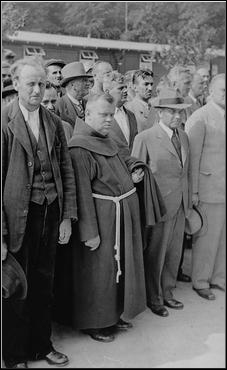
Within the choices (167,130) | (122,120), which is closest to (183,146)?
(167,130)

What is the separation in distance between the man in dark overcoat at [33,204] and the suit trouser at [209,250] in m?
1.31

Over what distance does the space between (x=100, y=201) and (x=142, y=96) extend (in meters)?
2.19

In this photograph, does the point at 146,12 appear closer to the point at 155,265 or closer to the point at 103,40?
the point at 103,40

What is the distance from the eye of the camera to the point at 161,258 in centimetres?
419

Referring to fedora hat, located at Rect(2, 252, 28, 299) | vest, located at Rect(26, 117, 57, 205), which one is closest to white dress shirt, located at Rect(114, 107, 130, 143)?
vest, located at Rect(26, 117, 57, 205)

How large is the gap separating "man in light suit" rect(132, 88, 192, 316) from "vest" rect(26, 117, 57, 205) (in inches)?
45.9

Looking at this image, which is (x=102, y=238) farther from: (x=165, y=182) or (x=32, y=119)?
(x=32, y=119)

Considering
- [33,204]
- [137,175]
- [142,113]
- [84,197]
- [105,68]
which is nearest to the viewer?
[33,204]

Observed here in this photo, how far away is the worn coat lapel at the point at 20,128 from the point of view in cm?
299

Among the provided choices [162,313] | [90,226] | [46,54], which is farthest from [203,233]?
[46,54]

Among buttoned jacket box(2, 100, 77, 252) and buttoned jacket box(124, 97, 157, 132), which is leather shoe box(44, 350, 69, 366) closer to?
buttoned jacket box(2, 100, 77, 252)

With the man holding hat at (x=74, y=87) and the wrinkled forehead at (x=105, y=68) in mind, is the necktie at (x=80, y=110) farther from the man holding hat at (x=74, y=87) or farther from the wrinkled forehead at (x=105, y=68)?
the wrinkled forehead at (x=105, y=68)

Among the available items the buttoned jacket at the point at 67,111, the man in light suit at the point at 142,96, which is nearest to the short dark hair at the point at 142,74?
the man in light suit at the point at 142,96

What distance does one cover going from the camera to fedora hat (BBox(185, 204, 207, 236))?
4.30 metres
